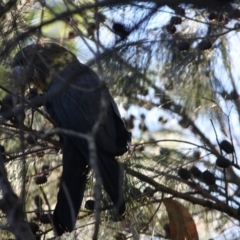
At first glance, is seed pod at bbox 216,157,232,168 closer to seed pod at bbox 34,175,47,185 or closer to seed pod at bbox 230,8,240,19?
seed pod at bbox 230,8,240,19

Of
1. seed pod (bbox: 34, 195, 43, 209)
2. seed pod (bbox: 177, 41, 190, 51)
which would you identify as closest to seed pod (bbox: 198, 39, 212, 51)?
seed pod (bbox: 177, 41, 190, 51)

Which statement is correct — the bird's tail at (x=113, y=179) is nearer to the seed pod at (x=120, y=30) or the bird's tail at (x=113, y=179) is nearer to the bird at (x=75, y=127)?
the bird at (x=75, y=127)

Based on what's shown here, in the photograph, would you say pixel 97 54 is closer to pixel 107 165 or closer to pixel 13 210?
pixel 13 210

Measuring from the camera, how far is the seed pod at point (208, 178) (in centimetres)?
239

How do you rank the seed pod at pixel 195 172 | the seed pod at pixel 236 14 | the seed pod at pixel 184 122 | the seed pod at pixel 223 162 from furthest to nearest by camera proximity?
the seed pod at pixel 184 122 < the seed pod at pixel 195 172 < the seed pod at pixel 223 162 < the seed pod at pixel 236 14

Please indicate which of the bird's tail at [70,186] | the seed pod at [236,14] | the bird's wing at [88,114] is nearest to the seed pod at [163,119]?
the bird's wing at [88,114]

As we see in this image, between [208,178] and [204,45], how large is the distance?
0.44m

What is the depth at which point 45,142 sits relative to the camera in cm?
261

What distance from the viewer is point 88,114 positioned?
2.76 m

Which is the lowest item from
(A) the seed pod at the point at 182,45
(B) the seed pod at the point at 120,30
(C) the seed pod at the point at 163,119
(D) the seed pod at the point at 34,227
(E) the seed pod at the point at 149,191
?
(D) the seed pod at the point at 34,227

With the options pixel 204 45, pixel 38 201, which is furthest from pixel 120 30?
pixel 38 201

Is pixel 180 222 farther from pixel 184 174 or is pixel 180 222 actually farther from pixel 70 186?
pixel 70 186

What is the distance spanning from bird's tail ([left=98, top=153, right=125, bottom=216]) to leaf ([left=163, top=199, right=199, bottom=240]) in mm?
260

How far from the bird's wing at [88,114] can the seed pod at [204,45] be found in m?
0.42
